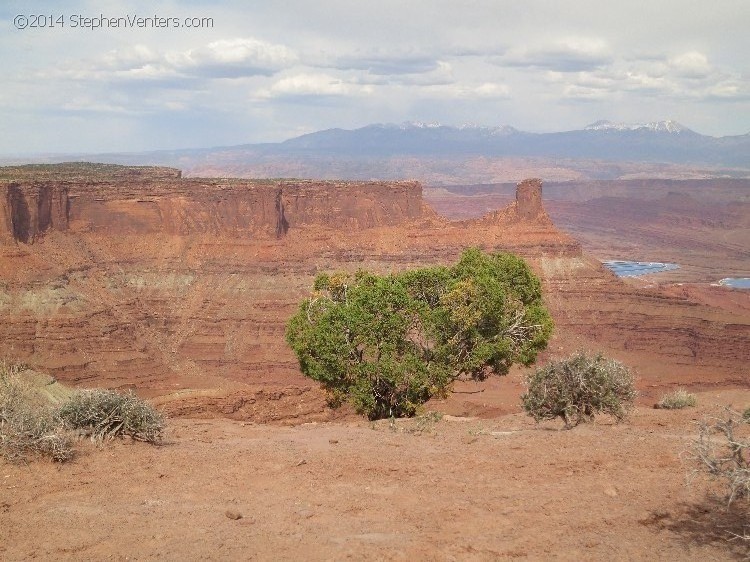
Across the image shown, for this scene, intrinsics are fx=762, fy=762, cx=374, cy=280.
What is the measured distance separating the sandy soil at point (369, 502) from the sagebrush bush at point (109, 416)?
0.37 meters

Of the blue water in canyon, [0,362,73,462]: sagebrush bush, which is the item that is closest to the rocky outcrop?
[0,362,73,462]: sagebrush bush

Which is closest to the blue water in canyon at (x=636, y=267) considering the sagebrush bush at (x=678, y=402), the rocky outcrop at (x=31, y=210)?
the rocky outcrop at (x=31, y=210)

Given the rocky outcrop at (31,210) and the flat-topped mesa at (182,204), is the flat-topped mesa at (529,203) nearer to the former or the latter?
the flat-topped mesa at (182,204)

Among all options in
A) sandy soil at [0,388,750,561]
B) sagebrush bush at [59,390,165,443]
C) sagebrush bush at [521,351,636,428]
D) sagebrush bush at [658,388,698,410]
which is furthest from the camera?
sagebrush bush at [658,388,698,410]

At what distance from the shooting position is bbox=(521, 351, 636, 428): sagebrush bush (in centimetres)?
1797

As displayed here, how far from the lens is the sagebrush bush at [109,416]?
14070mm

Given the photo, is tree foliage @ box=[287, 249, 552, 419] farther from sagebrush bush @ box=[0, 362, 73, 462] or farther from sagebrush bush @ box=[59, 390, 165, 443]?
sagebrush bush @ box=[0, 362, 73, 462]

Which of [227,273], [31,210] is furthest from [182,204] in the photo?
[31,210]

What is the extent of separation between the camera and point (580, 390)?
58.6ft

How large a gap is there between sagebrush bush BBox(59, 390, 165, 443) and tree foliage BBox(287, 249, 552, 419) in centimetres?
808

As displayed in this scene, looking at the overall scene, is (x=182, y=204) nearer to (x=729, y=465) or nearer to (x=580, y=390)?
(x=580, y=390)

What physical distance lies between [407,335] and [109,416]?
1074 cm

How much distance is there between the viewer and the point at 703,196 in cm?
18362

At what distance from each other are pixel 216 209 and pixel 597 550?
49.9 m
